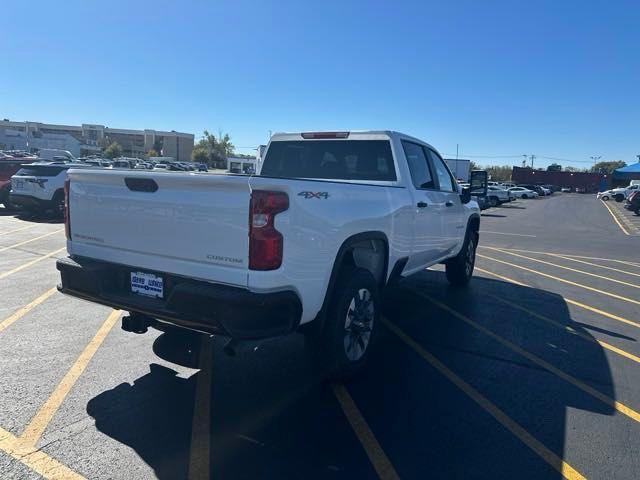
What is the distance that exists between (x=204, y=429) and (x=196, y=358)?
1.29 meters

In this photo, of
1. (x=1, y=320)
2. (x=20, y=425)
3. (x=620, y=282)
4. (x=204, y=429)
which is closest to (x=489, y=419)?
(x=204, y=429)

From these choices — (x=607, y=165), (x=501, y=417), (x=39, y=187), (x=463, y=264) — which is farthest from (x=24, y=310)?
(x=607, y=165)

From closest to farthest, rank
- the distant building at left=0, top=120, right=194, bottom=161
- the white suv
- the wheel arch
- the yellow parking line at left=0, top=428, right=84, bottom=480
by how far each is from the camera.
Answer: the yellow parking line at left=0, top=428, right=84, bottom=480, the wheel arch, the white suv, the distant building at left=0, top=120, right=194, bottom=161

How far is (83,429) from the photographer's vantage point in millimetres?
3293

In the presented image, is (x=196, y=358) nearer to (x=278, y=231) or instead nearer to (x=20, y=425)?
(x=20, y=425)

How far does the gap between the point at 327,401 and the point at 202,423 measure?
3.12 feet

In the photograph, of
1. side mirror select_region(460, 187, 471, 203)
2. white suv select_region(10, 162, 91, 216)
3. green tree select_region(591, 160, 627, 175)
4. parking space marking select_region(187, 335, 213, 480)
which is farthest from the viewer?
green tree select_region(591, 160, 627, 175)

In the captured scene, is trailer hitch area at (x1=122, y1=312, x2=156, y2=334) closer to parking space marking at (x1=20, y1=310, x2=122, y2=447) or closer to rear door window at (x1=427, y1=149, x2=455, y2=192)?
parking space marking at (x1=20, y1=310, x2=122, y2=447)

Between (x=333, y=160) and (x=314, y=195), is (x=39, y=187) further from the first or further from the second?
(x=314, y=195)

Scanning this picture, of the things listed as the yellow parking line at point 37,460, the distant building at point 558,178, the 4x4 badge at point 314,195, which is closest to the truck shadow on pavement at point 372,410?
the yellow parking line at point 37,460

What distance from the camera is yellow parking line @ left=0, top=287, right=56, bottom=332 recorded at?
17.5ft

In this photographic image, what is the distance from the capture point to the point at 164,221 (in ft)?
11.7

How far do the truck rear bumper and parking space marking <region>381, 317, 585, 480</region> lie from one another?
5.41ft

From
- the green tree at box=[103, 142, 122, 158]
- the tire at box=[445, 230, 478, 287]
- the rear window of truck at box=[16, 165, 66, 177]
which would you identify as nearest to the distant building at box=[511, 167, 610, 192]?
the green tree at box=[103, 142, 122, 158]
